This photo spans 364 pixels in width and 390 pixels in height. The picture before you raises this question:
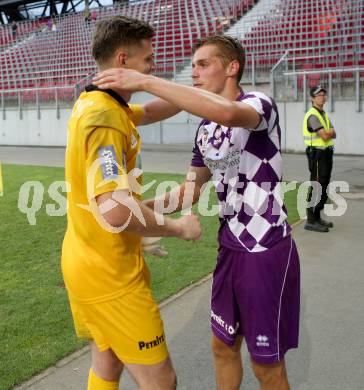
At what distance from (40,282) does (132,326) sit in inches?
126

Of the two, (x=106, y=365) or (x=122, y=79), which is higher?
(x=122, y=79)

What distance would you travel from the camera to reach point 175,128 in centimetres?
1922

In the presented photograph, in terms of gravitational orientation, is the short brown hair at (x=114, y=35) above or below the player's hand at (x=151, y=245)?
above

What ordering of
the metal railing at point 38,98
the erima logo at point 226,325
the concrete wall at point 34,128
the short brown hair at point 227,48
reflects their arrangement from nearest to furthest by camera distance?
the short brown hair at point 227,48 < the erima logo at point 226,325 < the metal railing at point 38,98 < the concrete wall at point 34,128

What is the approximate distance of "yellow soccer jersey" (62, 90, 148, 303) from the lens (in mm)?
1839

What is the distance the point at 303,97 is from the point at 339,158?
98.7 inches

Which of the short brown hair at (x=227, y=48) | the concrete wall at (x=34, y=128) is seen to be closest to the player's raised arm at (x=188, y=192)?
the short brown hair at (x=227, y=48)

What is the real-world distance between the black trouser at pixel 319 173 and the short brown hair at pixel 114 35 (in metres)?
5.40

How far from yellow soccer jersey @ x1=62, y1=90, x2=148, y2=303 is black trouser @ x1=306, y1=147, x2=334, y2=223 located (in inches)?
204


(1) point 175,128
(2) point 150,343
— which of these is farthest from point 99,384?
(1) point 175,128

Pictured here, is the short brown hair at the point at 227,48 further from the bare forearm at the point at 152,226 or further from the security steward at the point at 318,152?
the security steward at the point at 318,152

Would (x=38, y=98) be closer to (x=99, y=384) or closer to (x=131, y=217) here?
(x=99, y=384)

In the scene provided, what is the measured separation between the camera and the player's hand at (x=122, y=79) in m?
1.83
